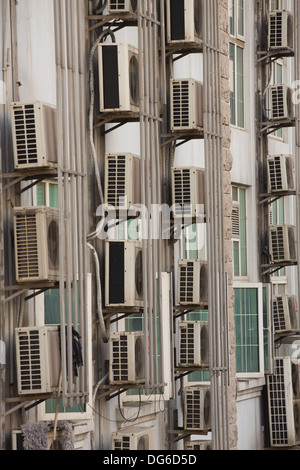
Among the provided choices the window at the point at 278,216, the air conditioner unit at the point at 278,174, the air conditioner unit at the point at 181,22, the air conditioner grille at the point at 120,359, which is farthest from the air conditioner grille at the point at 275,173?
the air conditioner grille at the point at 120,359

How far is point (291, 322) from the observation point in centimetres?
1969

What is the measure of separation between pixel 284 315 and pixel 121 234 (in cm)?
660

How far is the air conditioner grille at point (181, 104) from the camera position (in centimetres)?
1459

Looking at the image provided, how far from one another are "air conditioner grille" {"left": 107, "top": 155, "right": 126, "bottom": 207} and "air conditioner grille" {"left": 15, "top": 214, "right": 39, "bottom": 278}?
2102 mm

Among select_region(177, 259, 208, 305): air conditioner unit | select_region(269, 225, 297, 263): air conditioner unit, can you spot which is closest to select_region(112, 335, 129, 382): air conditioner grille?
select_region(177, 259, 208, 305): air conditioner unit

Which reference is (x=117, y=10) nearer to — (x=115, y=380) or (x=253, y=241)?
(x=115, y=380)

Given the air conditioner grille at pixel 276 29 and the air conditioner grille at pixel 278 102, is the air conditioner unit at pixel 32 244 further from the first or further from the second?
the air conditioner grille at pixel 276 29

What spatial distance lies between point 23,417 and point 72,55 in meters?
3.58

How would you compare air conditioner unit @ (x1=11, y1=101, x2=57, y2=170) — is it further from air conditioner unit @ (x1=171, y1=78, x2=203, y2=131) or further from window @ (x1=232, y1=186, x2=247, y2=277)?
window @ (x1=232, y1=186, x2=247, y2=277)

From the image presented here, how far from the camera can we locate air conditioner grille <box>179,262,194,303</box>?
14.8m

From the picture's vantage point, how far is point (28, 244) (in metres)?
11.0

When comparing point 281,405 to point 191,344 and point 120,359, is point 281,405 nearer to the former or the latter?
point 191,344

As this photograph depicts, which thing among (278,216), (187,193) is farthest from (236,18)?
(187,193)
